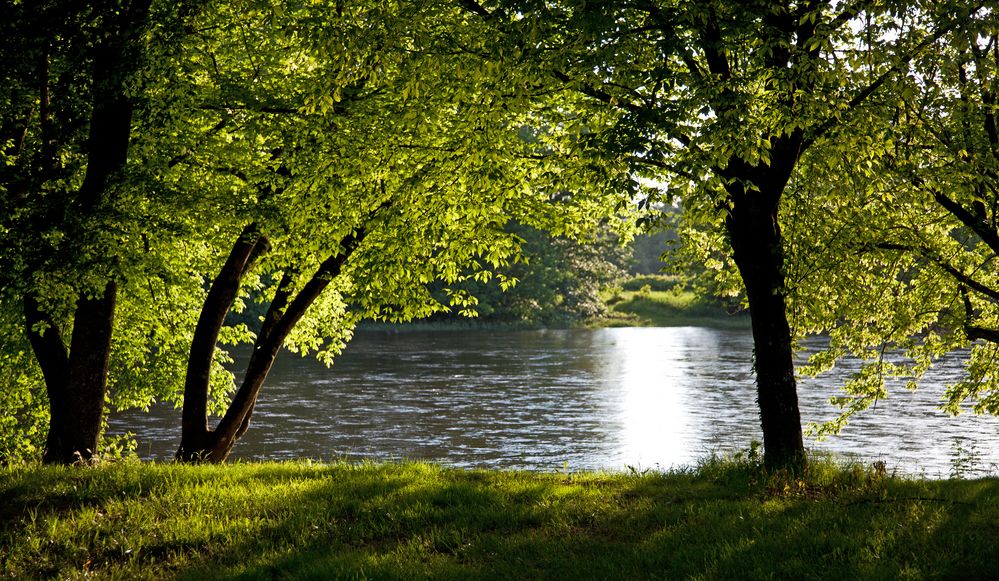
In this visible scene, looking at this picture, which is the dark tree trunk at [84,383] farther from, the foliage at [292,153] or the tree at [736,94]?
the tree at [736,94]

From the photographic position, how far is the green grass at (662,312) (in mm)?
78050

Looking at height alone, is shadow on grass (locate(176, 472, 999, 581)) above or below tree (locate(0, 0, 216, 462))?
below

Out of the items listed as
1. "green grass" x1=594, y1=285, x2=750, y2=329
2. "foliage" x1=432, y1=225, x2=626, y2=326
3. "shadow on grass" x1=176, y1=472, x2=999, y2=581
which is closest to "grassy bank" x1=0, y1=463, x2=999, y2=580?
"shadow on grass" x1=176, y1=472, x2=999, y2=581

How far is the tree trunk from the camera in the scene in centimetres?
1088

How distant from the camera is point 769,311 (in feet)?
35.8

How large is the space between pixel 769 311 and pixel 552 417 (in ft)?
56.1

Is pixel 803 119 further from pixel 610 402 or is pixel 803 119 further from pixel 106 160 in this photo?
pixel 610 402

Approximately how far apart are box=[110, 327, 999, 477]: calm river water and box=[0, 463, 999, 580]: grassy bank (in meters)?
2.46

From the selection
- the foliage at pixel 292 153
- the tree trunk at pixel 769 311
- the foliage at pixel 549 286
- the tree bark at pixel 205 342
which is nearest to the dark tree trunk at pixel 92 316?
the foliage at pixel 292 153

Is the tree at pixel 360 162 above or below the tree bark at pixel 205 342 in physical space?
above

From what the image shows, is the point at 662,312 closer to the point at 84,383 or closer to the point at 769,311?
the point at 769,311

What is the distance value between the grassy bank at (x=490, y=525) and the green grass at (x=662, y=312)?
65067 millimetres

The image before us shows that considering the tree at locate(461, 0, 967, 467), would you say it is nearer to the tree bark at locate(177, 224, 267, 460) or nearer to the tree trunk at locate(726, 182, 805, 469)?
the tree trunk at locate(726, 182, 805, 469)

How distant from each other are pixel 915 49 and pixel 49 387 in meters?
12.7
